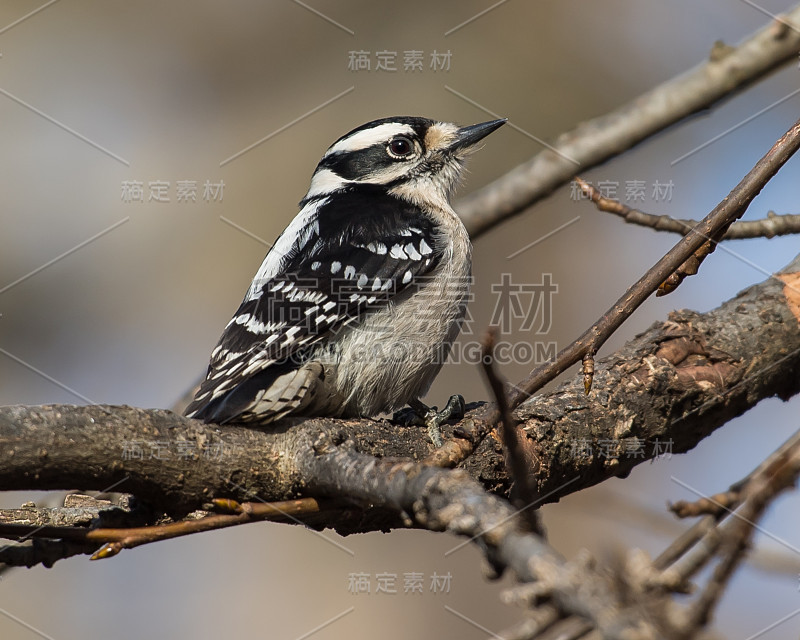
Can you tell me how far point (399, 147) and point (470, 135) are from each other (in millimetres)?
490

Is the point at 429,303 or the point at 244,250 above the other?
the point at 244,250

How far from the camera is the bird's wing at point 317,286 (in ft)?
11.7

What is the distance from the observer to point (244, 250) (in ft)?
25.7

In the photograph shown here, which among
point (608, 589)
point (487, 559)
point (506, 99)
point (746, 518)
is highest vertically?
point (506, 99)

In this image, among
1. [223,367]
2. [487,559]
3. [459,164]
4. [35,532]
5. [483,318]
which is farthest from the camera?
[483,318]

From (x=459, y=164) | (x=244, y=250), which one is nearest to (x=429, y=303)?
(x=459, y=164)

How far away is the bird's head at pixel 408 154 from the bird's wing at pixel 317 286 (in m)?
0.54

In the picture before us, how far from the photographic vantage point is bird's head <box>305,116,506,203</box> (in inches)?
199

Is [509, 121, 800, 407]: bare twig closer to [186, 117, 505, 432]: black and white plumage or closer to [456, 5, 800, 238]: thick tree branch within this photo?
[186, 117, 505, 432]: black and white plumage

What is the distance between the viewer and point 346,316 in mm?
3799

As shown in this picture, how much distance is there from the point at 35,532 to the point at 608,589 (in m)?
1.62

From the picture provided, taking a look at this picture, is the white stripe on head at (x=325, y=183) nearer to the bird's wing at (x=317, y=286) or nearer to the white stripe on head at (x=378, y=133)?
the white stripe on head at (x=378, y=133)

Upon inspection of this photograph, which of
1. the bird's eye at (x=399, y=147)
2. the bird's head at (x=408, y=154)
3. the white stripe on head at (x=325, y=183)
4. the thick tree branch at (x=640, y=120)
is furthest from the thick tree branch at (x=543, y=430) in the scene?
the white stripe on head at (x=325, y=183)

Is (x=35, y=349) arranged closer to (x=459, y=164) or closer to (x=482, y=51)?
(x=459, y=164)
